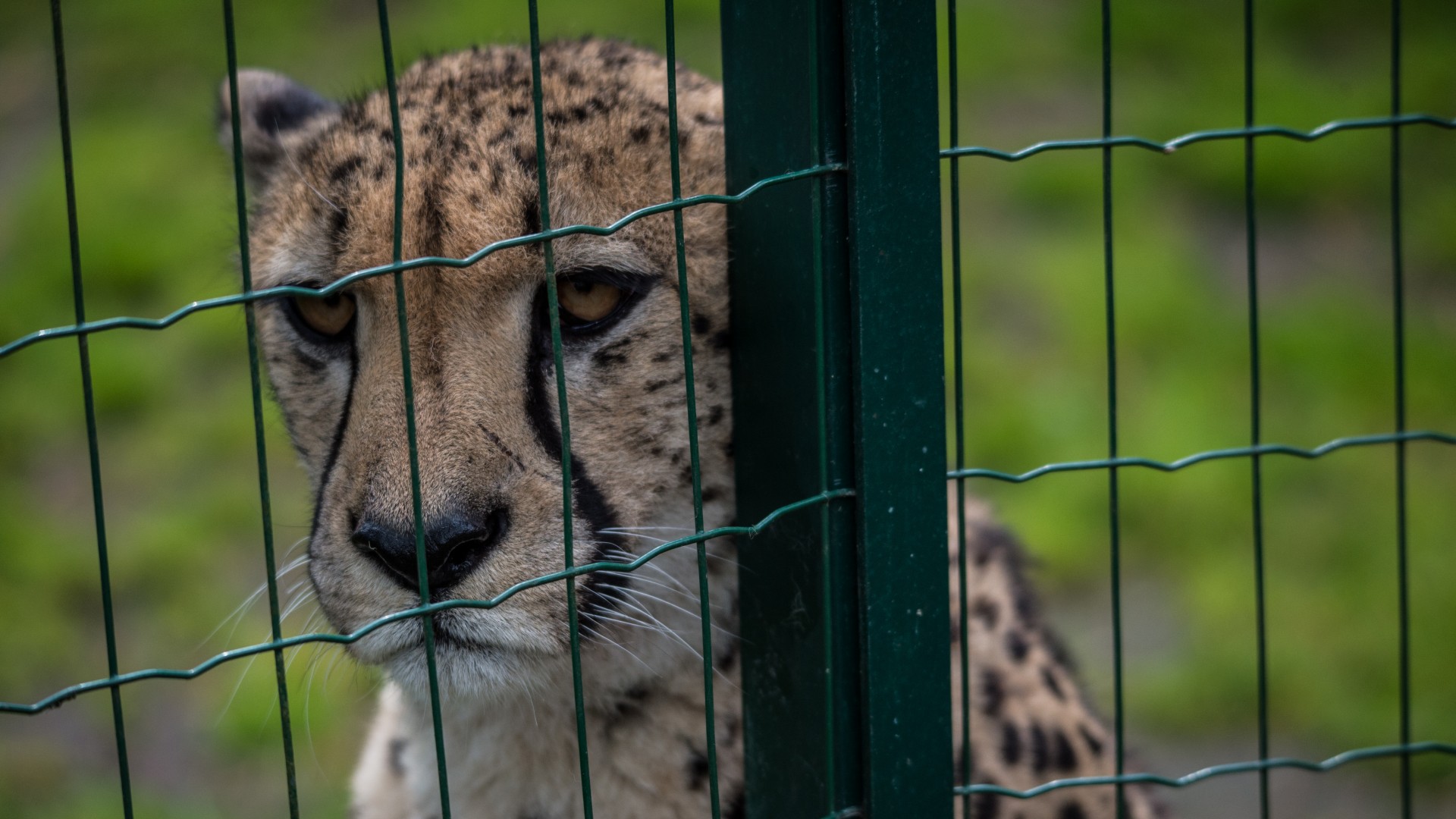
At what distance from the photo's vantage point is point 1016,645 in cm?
213

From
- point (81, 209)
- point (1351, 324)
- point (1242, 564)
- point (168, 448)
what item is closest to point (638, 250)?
point (1242, 564)

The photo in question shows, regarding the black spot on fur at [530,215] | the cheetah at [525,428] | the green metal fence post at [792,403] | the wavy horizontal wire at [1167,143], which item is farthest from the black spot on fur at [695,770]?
the wavy horizontal wire at [1167,143]

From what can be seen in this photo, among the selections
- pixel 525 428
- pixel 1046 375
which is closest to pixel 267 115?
pixel 525 428

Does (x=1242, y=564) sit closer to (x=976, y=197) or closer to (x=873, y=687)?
(x=976, y=197)

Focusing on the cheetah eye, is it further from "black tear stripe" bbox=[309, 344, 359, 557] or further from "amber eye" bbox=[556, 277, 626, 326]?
"amber eye" bbox=[556, 277, 626, 326]

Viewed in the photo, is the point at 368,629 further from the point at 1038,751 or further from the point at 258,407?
the point at 1038,751

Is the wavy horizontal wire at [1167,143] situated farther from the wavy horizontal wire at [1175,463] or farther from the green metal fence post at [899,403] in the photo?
the wavy horizontal wire at [1175,463]

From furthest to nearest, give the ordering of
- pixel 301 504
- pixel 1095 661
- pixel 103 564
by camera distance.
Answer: pixel 301 504, pixel 1095 661, pixel 103 564

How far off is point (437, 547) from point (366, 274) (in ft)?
1.11

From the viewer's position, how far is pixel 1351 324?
431 cm

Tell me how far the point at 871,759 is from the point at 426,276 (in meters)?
0.69

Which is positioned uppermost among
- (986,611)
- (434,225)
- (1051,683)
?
(434,225)

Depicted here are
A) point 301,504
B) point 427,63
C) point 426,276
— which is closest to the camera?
point 426,276

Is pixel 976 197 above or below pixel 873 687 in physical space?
above
